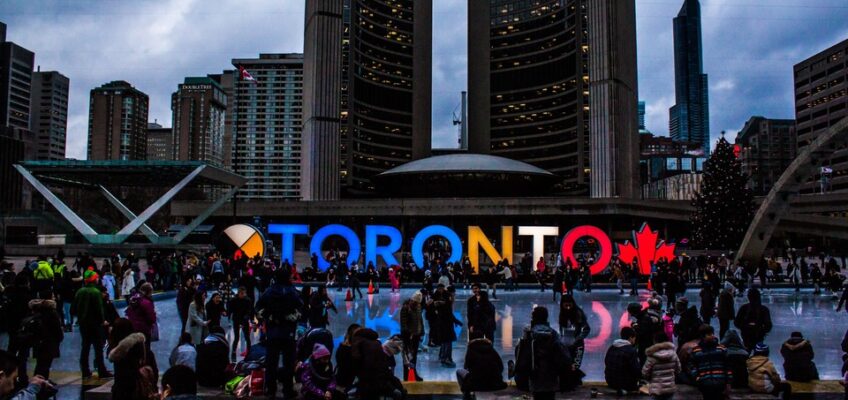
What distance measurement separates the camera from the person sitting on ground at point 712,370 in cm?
677

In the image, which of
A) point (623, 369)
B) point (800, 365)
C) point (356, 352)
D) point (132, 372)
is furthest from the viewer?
point (800, 365)

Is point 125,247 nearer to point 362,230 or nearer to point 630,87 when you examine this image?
point 362,230

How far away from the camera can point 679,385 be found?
8516 millimetres

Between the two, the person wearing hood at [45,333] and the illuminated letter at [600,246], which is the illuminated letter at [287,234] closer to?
the illuminated letter at [600,246]

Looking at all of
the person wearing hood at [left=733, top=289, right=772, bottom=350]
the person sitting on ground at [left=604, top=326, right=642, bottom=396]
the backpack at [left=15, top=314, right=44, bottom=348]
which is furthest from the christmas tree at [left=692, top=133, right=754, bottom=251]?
the backpack at [left=15, top=314, right=44, bottom=348]

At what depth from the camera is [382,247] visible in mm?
30062

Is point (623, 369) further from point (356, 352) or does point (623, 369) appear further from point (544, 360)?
point (356, 352)

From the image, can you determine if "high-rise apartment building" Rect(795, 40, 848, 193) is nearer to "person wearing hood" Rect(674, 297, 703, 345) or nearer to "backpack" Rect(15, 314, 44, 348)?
"person wearing hood" Rect(674, 297, 703, 345)

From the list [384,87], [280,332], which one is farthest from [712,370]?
[384,87]

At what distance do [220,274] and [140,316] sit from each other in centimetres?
1283

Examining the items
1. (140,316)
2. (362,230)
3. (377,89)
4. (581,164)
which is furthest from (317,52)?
(140,316)

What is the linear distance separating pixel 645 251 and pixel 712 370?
24.3 meters

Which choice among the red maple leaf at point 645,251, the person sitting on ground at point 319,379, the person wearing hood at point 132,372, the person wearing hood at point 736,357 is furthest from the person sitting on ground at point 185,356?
the red maple leaf at point 645,251

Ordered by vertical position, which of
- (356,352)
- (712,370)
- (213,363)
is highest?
(356,352)
